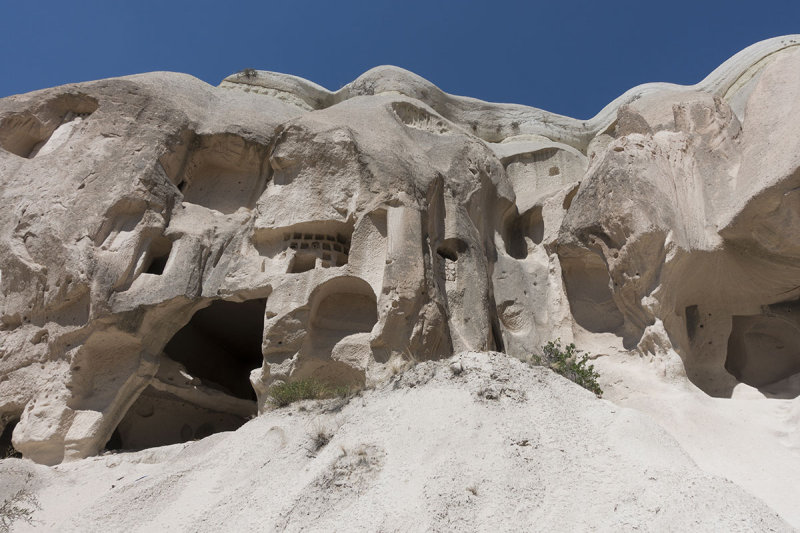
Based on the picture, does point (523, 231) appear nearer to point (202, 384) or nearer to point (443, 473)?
point (202, 384)

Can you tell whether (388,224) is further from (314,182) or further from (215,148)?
(215,148)

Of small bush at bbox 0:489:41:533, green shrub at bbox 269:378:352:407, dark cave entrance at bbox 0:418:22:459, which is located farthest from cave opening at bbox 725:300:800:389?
dark cave entrance at bbox 0:418:22:459

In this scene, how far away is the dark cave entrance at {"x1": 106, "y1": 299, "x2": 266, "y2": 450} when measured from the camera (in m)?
10.6

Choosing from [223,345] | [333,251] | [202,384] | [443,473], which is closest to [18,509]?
[443,473]

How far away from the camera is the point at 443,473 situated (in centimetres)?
458

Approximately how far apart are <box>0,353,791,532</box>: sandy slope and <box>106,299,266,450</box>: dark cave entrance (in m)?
3.74

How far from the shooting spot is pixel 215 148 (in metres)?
11.8

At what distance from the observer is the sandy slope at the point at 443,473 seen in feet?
13.2

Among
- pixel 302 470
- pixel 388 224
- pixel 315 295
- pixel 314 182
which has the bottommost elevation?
pixel 302 470

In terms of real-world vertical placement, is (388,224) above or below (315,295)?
above

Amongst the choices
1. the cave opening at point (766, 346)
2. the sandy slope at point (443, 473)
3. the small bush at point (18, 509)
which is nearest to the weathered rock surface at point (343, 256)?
the cave opening at point (766, 346)

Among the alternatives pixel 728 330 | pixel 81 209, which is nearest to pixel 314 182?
pixel 81 209

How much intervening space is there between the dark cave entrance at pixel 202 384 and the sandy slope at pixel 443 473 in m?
3.74

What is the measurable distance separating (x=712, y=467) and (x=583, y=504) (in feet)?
9.58
